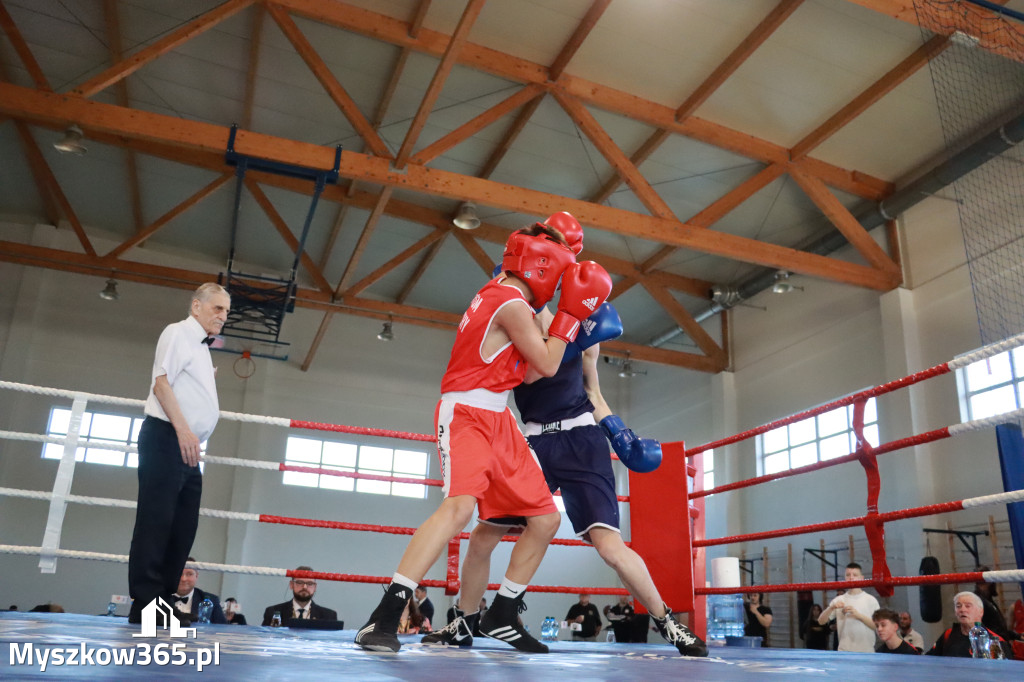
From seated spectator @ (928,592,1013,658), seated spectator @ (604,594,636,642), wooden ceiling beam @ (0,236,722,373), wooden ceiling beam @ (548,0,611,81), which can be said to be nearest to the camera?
seated spectator @ (928,592,1013,658)

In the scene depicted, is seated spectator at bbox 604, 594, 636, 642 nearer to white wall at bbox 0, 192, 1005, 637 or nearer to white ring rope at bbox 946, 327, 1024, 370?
white wall at bbox 0, 192, 1005, 637

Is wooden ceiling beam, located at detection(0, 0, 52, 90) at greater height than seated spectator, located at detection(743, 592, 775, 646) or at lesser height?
greater

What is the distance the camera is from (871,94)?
670cm

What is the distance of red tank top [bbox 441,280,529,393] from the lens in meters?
2.03

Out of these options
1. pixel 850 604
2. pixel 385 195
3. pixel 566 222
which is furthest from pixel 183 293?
pixel 566 222

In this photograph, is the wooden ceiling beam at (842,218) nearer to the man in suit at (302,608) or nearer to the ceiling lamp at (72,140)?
the man in suit at (302,608)

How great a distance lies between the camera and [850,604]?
554 centimetres

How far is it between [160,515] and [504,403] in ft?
3.58

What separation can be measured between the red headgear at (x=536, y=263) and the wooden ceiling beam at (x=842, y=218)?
5.88m

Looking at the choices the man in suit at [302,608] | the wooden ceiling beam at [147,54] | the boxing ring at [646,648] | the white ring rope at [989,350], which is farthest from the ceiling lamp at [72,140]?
the white ring rope at [989,350]

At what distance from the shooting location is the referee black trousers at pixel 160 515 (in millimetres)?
2289

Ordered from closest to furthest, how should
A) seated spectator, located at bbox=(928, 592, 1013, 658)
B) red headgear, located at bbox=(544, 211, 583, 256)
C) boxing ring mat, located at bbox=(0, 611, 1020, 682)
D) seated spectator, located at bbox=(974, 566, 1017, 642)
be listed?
boxing ring mat, located at bbox=(0, 611, 1020, 682), red headgear, located at bbox=(544, 211, 583, 256), seated spectator, located at bbox=(928, 592, 1013, 658), seated spectator, located at bbox=(974, 566, 1017, 642)

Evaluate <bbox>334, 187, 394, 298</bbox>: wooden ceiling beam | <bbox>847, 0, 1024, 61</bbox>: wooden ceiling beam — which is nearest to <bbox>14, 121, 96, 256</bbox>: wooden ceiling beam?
<bbox>334, 187, 394, 298</bbox>: wooden ceiling beam

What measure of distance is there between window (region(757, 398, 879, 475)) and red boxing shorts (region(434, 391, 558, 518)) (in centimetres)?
634
